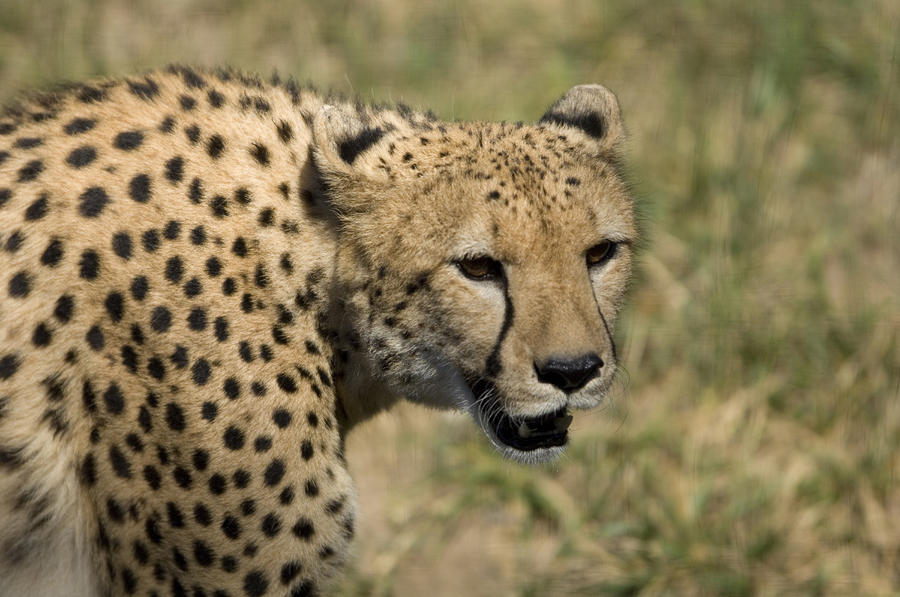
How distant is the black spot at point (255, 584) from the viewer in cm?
284

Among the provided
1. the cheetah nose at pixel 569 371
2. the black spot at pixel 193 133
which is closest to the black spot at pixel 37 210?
the black spot at pixel 193 133

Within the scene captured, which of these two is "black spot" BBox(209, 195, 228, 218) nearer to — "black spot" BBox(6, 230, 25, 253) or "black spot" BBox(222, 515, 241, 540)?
"black spot" BBox(6, 230, 25, 253)

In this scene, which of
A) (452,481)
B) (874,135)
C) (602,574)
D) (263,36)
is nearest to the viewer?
(602,574)

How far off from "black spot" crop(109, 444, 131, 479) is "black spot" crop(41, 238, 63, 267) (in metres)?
0.43

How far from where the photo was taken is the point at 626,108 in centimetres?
604

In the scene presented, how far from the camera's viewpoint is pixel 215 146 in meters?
2.99

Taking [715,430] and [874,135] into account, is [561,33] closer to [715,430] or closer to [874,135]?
[874,135]

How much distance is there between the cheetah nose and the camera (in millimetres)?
2742

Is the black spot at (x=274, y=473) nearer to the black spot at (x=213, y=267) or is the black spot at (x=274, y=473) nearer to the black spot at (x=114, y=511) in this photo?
the black spot at (x=114, y=511)

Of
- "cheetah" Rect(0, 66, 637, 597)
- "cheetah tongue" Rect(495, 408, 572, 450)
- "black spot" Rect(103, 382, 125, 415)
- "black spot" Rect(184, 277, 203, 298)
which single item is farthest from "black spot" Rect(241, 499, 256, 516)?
"cheetah tongue" Rect(495, 408, 572, 450)

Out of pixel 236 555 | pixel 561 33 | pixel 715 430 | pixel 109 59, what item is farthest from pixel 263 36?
pixel 236 555

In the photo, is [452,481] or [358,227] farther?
[452,481]

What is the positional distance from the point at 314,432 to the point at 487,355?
424 millimetres

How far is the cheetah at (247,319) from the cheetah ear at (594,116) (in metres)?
0.23
